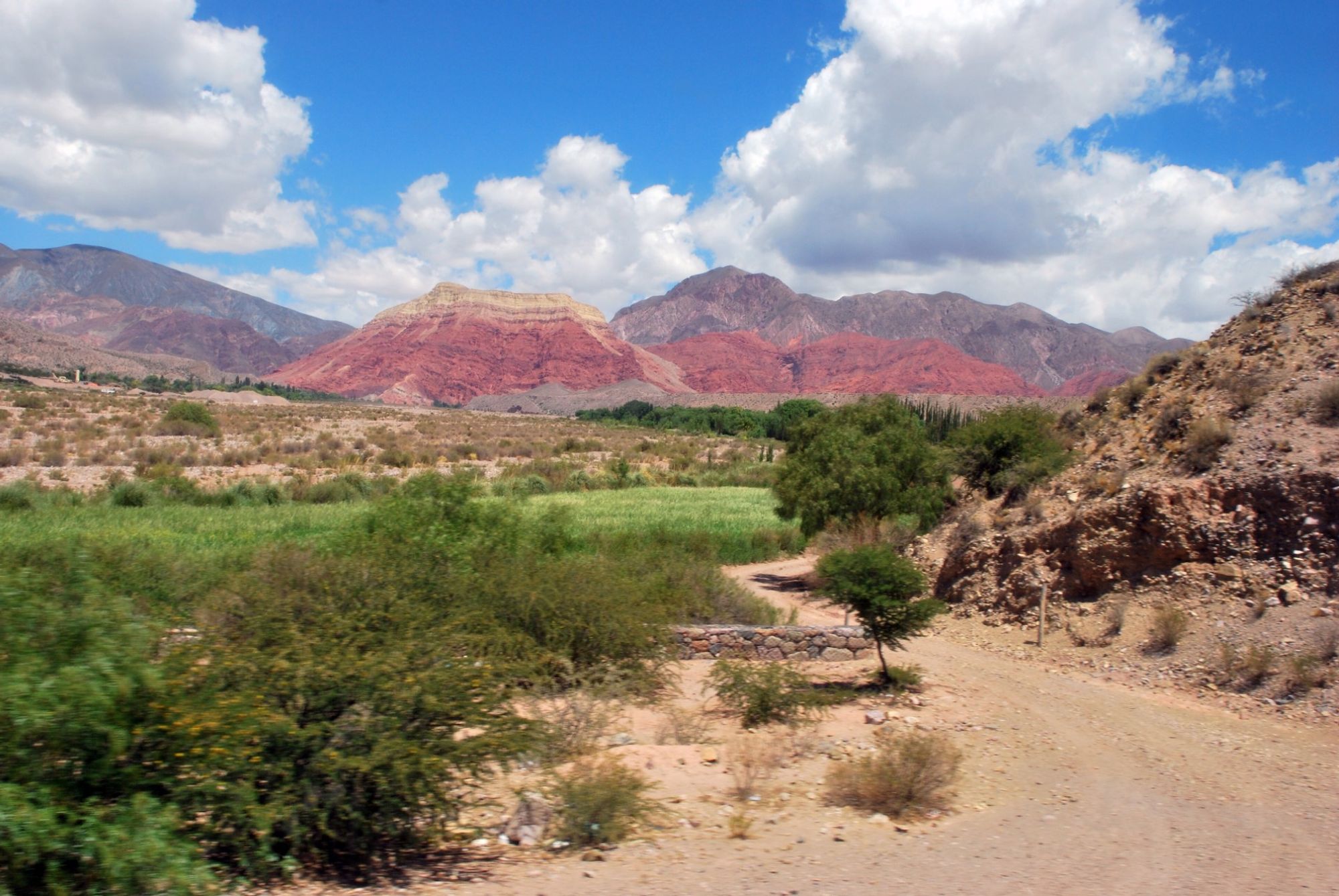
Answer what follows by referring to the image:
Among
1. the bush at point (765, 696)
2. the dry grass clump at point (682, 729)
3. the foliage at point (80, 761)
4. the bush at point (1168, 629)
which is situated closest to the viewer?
the foliage at point (80, 761)

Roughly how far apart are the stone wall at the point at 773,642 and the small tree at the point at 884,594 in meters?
1.62

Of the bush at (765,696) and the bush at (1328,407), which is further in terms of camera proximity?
the bush at (1328,407)

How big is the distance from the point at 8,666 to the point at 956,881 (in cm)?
603

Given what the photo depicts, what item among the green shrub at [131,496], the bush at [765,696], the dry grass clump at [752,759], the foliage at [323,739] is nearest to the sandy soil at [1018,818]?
the dry grass clump at [752,759]

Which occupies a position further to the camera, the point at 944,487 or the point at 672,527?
the point at 672,527

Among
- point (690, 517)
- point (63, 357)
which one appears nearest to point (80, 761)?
point (690, 517)

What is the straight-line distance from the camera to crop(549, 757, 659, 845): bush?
266 inches

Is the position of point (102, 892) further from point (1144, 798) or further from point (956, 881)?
point (1144, 798)

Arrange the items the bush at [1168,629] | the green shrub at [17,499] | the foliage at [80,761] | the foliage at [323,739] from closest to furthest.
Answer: the foliage at [80,761] < the foliage at [323,739] < the bush at [1168,629] < the green shrub at [17,499]

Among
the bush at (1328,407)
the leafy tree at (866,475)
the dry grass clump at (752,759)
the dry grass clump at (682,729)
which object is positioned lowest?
the dry grass clump at (682,729)

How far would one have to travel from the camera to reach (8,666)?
4.80 m

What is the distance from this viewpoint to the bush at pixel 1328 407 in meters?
15.1

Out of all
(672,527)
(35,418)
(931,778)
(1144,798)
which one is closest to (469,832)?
(931,778)

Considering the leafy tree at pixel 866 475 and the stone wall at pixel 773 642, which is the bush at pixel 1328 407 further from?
the leafy tree at pixel 866 475
